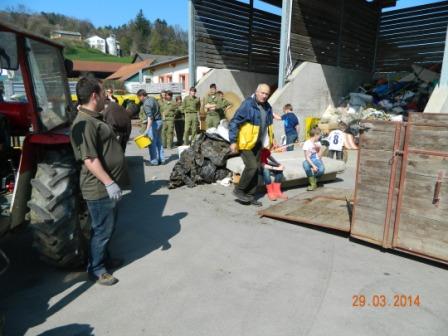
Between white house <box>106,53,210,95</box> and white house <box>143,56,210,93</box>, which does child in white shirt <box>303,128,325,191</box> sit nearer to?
white house <box>106,53,210,95</box>

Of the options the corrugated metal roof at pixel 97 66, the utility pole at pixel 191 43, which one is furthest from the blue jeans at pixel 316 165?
the corrugated metal roof at pixel 97 66

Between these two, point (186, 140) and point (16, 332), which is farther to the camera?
point (186, 140)

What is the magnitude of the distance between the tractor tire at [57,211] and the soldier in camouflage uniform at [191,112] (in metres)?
7.34

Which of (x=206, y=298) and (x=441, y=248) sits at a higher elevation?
(x=441, y=248)

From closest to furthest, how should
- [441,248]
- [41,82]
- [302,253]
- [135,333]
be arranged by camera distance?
[135,333]
[441,248]
[41,82]
[302,253]

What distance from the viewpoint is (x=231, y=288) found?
10.6 ft

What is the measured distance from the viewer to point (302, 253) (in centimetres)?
396

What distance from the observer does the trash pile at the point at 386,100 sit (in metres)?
11.3

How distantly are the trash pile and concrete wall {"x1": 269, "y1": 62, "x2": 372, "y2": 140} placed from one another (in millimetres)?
400

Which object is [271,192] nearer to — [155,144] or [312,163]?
[312,163]

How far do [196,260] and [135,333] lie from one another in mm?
1236

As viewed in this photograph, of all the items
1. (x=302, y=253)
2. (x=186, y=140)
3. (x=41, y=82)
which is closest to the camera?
(x=41, y=82)

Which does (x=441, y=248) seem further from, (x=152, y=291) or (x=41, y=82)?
(x=41, y=82)

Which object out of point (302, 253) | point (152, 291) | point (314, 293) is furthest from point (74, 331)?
point (302, 253)
